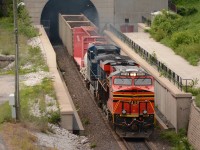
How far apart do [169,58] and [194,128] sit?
1497 cm

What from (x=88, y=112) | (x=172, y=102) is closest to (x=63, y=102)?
(x=88, y=112)

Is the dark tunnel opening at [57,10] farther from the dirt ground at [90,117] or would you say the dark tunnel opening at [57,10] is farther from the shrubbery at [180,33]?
the dirt ground at [90,117]

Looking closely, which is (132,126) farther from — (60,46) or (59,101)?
(60,46)

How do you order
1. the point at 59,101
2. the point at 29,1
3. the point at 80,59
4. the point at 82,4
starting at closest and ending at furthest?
the point at 59,101
the point at 80,59
the point at 29,1
the point at 82,4

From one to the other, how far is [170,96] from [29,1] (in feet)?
113

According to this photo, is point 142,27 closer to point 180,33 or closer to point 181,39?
point 180,33

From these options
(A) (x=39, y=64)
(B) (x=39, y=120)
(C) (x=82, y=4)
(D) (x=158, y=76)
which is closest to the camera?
(B) (x=39, y=120)

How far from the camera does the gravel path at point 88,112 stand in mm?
28969

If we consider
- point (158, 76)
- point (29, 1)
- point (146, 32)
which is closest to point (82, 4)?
Result: point (29, 1)

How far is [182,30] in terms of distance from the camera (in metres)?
53.9

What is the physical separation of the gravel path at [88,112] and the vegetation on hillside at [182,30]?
7253 mm

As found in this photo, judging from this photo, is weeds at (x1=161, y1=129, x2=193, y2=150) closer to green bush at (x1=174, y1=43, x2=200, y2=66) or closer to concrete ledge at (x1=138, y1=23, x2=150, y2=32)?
green bush at (x1=174, y1=43, x2=200, y2=66)

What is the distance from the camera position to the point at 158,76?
35.8 metres

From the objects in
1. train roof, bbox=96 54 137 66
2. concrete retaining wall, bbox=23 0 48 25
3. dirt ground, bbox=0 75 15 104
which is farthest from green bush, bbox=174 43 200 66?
concrete retaining wall, bbox=23 0 48 25
